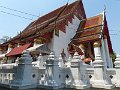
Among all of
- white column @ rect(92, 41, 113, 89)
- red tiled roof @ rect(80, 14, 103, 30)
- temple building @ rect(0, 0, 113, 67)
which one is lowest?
white column @ rect(92, 41, 113, 89)

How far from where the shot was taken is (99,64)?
1077 cm

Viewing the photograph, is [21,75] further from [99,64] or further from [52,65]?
[99,64]

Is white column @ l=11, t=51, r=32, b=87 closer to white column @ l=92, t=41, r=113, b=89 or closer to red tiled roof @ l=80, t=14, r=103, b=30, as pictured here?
white column @ l=92, t=41, r=113, b=89

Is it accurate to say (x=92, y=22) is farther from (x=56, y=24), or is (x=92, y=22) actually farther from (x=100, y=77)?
(x=100, y=77)

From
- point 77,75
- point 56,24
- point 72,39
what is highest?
point 56,24

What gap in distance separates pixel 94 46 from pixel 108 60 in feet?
8.69

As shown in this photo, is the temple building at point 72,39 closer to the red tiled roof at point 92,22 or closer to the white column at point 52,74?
the red tiled roof at point 92,22

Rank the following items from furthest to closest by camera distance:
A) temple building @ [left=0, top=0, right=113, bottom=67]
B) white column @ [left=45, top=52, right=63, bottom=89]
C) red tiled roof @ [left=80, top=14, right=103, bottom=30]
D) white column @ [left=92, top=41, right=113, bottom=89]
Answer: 1. red tiled roof @ [left=80, top=14, right=103, bottom=30]
2. temple building @ [left=0, top=0, right=113, bottom=67]
3. white column @ [left=92, top=41, right=113, bottom=89]
4. white column @ [left=45, top=52, right=63, bottom=89]

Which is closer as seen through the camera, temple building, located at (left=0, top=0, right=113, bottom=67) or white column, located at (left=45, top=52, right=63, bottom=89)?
white column, located at (left=45, top=52, right=63, bottom=89)

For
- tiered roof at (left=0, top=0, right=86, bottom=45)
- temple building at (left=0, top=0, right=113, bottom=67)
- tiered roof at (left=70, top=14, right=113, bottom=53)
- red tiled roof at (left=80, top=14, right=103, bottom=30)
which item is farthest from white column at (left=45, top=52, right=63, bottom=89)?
red tiled roof at (left=80, top=14, right=103, bottom=30)

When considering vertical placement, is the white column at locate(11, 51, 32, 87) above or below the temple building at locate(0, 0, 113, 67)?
below

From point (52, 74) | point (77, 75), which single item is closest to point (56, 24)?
point (77, 75)

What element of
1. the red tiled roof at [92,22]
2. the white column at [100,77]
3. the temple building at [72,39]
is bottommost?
the white column at [100,77]

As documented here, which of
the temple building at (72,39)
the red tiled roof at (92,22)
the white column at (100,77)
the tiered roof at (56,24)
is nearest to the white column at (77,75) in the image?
the white column at (100,77)
